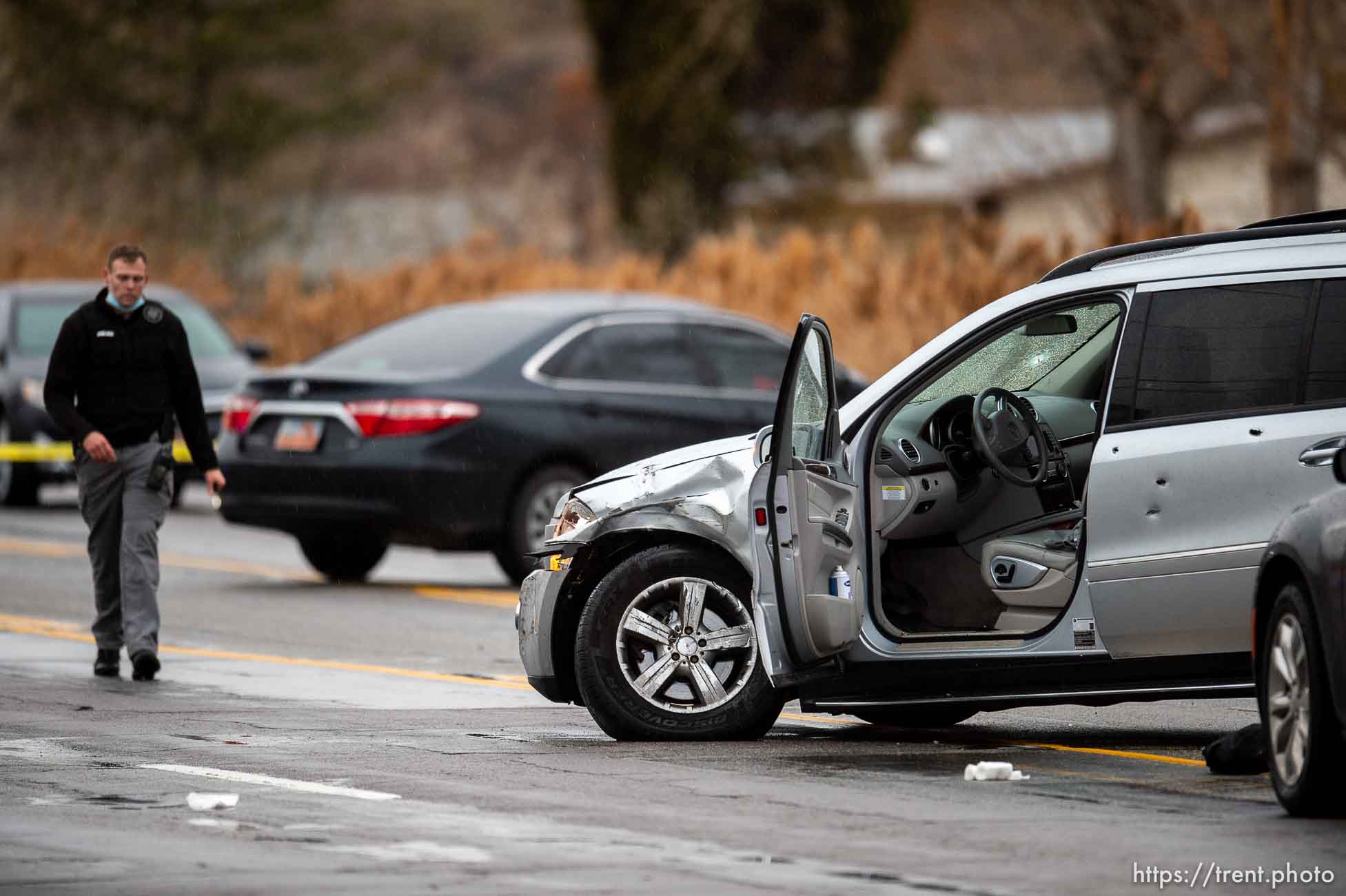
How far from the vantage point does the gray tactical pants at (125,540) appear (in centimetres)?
1180

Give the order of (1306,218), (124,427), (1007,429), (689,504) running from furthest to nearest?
(124,427) < (1306,218) < (1007,429) < (689,504)

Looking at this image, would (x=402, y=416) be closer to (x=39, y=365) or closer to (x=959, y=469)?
(x=959, y=469)

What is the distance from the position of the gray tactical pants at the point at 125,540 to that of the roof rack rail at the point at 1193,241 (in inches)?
176

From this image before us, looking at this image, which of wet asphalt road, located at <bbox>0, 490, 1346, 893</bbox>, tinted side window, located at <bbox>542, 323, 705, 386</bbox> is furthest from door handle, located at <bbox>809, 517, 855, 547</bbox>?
tinted side window, located at <bbox>542, 323, 705, 386</bbox>

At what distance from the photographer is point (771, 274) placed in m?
28.0

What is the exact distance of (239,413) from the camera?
16.0 metres

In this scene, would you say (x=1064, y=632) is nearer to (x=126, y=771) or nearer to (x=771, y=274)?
(x=126, y=771)

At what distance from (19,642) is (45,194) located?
29570mm

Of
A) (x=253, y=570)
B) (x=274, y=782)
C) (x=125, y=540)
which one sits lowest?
(x=253, y=570)

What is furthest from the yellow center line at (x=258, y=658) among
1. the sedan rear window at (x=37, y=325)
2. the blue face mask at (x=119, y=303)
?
the sedan rear window at (x=37, y=325)

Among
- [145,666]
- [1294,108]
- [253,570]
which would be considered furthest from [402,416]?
[1294,108]

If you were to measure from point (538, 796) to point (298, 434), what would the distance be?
25.6 ft

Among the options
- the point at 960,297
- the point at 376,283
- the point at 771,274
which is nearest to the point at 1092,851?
the point at 960,297

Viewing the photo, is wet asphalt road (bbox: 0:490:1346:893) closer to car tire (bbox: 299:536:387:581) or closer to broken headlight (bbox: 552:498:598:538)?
broken headlight (bbox: 552:498:598:538)
